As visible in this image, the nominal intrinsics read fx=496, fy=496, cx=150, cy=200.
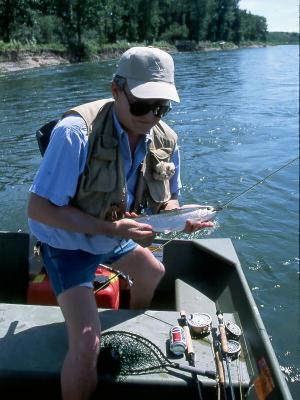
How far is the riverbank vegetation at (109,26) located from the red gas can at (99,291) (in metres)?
35.4

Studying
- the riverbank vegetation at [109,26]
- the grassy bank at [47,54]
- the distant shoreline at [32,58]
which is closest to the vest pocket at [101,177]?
the distant shoreline at [32,58]

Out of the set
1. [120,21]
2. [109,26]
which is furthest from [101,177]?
[120,21]

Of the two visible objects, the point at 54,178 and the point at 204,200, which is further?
the point at 204,200

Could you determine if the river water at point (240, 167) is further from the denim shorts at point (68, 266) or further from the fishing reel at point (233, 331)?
the denim shorts at point (68, 266)

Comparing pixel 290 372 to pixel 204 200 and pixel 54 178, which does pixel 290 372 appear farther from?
pixel 204 200

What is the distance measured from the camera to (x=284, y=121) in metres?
15.4

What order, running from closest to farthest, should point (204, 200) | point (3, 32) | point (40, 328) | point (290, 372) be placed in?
point (40, 328) < point (290, 372) < point (204, 200) < point (3, 32)

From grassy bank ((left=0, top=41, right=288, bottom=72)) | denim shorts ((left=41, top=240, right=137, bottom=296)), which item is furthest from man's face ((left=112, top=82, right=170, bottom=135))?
grassy bank ((left=0, top=41, right=288, bottom=72))

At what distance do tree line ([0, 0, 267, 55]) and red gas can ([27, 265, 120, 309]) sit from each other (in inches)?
1758

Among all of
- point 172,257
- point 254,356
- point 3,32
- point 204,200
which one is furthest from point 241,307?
point 3,32

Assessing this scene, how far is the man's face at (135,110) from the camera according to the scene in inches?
109

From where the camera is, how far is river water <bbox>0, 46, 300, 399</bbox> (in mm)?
5715

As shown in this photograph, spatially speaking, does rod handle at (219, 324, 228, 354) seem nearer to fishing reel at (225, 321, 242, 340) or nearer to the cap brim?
fishing reel at (225, 321, 242, 340)

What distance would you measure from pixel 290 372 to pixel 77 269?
2395 mm
